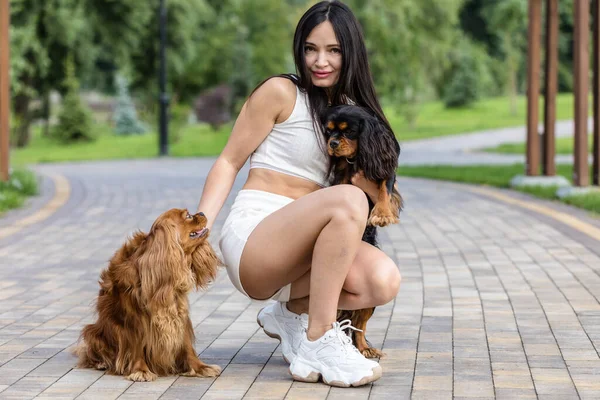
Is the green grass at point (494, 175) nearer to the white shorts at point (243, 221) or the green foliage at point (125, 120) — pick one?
the white shorts at point (243, 221)

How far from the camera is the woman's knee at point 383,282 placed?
4.95m

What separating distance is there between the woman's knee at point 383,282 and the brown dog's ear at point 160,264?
89 centimetres

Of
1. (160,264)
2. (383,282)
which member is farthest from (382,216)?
(160,264)

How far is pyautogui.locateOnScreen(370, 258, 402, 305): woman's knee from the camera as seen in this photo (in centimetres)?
495

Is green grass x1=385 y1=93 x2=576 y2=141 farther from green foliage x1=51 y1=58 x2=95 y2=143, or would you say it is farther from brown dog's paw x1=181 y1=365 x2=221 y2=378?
brown dog's paw x1=181 y1=365 x2=221 y2=378

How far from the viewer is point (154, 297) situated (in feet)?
15.3

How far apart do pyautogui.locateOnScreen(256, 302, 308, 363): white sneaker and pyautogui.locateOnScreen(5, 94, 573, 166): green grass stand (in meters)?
18.7

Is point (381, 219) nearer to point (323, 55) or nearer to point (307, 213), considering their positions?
point (307, 213)

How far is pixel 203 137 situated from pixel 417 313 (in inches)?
1315

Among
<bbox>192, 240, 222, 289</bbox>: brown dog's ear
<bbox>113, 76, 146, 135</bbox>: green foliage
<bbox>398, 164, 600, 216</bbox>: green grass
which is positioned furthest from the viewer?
<bbox>113, 76, 146, 135</bbox>: green foliage

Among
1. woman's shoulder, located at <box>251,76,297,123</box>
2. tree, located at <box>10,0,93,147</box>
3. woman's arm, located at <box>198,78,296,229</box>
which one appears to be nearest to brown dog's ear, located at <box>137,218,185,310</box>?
woman's arm, located at <box>198,78,296,229</box>

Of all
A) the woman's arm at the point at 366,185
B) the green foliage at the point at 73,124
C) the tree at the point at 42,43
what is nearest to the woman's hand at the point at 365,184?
the woman's arm at the point at 366,185

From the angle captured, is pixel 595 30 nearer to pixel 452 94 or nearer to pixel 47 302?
pixel 47 302

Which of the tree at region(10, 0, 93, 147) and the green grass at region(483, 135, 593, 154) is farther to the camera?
the tree at region(10, 0, 93, 147)
